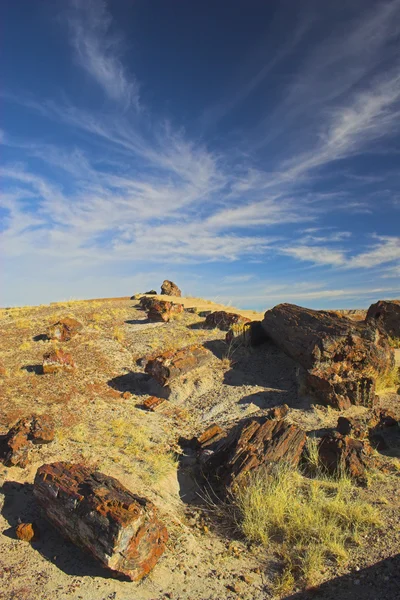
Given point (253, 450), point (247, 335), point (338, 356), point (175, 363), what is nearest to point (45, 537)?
point (253, 450)

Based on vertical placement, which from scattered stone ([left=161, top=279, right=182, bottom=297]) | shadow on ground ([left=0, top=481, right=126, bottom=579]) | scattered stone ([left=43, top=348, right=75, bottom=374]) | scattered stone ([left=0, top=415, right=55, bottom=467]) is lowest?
shadow on ground ([left=0, top=481, right=126, bottom=579])

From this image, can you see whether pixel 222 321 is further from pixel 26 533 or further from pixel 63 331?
pixel 26 533

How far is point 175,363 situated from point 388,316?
24.9 feet

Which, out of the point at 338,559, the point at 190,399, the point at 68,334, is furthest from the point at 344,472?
the point at 68,334

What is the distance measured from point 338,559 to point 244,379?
5934 millimetres

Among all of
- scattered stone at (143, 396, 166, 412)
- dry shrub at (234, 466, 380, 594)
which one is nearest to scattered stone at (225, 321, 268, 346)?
scattered stone at (143, 396, 166, 412)

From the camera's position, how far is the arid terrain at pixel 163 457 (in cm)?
441

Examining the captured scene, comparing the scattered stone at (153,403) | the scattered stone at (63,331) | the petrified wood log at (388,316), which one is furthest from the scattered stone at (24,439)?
the petrified wood log at (388,316)

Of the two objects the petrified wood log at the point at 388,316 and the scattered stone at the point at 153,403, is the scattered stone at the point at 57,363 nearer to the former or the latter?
the scattered stone at the point at 153,403


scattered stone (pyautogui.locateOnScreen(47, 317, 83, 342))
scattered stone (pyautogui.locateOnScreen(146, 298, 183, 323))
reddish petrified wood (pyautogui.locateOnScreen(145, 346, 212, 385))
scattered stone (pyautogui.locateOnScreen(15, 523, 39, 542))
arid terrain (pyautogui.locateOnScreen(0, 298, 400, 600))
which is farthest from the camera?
scattered stone (pyautogui.locateOnScreen(146, 298, 183, 323))

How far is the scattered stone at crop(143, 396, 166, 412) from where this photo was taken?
9.30 m

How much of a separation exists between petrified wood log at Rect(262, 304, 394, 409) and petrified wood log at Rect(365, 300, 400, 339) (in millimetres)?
3223

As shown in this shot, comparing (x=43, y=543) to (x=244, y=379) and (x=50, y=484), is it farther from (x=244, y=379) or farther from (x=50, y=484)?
(x=244, y=379)

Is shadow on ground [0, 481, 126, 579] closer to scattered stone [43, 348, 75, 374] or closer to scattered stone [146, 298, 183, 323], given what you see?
scattered stone [43, 348, 75, 374]
